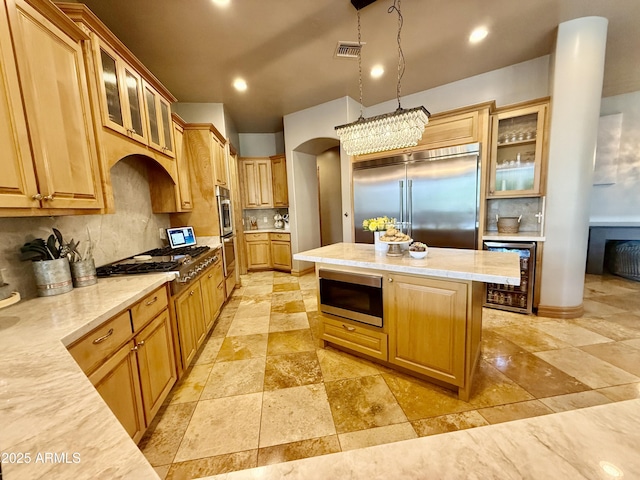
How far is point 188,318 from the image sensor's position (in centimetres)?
212

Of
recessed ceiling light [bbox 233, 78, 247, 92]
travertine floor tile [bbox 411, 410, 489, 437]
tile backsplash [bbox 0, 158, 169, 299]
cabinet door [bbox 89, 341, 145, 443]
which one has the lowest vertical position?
travertine floor tile [bbox 411, 410, 489, 437]

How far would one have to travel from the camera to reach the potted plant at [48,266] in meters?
1.38

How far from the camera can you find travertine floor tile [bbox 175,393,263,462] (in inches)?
56.1

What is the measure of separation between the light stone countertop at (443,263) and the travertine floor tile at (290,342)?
3.03ft

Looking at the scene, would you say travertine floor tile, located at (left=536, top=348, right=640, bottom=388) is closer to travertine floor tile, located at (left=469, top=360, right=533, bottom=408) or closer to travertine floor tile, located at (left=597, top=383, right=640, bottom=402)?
travertine floor tile, located at (left=597, top=383, right=640, bottom=402)

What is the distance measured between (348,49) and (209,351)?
3.37 metres

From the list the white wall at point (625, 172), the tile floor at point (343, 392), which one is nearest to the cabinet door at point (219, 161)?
the tile floor at point (343, 392)

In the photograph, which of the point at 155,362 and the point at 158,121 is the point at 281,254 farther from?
the point at 155,362

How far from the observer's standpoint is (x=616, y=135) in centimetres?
393

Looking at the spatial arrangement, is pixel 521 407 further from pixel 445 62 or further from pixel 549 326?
pixel 445 62

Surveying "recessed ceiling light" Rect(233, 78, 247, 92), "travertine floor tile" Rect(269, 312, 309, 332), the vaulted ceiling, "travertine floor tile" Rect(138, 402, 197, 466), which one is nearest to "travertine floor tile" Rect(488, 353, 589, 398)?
"travertine floor tile" Rect(269, 312, 309, 332)

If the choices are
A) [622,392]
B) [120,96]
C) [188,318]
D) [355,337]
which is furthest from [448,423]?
[120,96]

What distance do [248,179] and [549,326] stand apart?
209 inches

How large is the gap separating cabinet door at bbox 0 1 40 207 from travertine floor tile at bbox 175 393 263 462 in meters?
1.52
